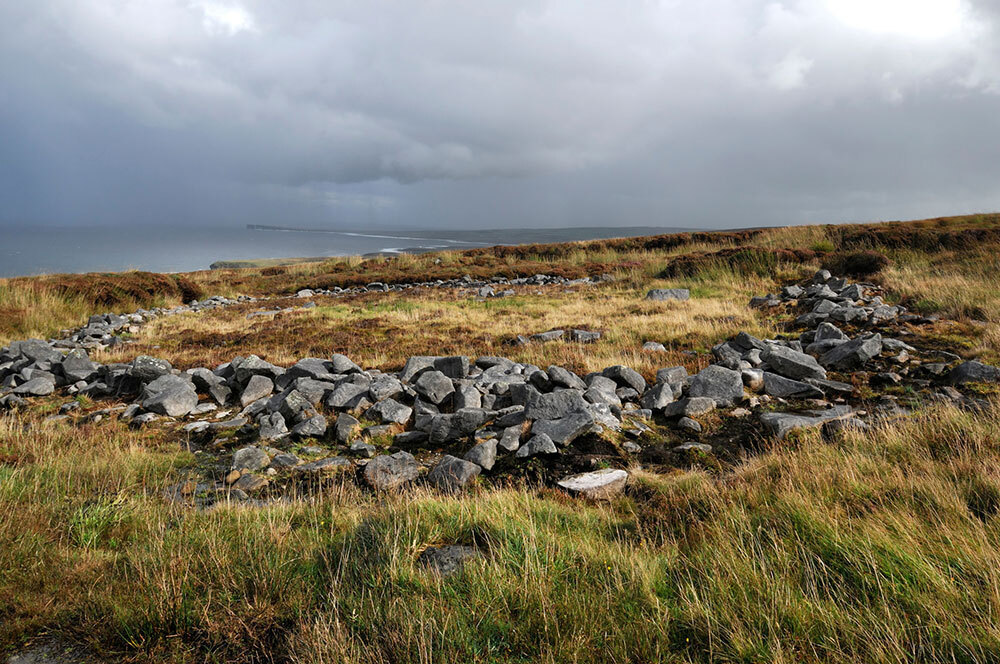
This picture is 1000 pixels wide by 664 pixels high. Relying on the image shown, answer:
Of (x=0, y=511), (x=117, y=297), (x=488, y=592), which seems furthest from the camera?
(x=117, y=297)

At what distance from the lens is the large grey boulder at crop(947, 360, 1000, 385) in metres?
6.04

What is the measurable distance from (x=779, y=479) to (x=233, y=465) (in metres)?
4.75

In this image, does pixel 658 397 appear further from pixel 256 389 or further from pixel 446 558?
pixel 256 389

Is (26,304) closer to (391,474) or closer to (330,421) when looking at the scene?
(330,421)

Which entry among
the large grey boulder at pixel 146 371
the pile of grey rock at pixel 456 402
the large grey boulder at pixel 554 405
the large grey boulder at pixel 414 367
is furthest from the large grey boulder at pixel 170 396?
the large grey boulder at pixel 554 405

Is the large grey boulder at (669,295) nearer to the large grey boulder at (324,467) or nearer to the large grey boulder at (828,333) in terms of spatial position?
the large grey boulder at (828,333)

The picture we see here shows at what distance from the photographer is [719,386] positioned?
6406mm

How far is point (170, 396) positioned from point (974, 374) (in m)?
10.4

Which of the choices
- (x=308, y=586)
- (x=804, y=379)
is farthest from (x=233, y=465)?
Result: (x=804, y=379)

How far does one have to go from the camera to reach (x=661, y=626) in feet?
7.06

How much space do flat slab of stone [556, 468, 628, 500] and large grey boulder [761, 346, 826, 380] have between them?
4.20 m

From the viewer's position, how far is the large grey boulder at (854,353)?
7.36m

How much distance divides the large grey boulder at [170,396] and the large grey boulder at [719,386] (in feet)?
22.2

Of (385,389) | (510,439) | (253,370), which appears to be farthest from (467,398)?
(253,370)
